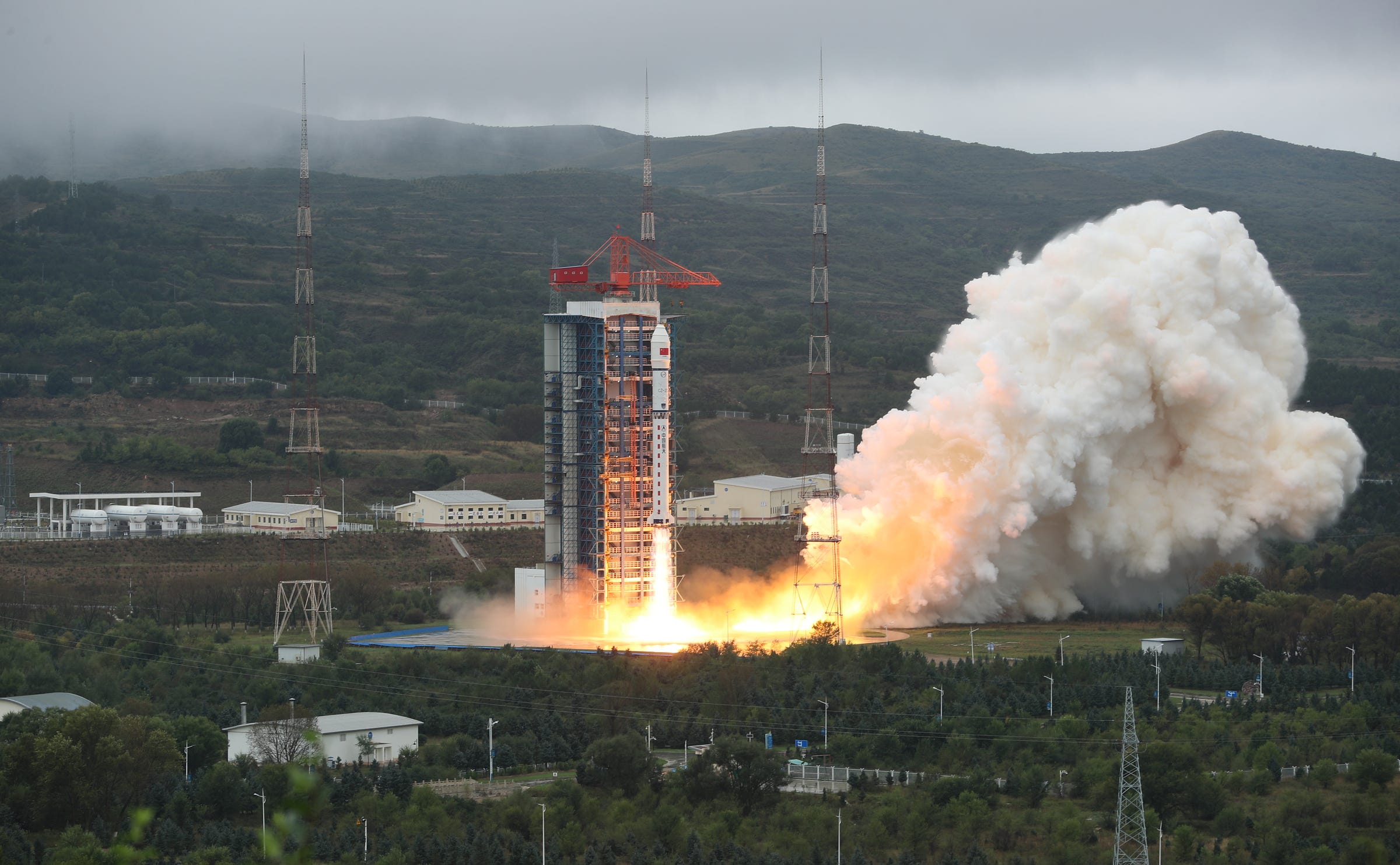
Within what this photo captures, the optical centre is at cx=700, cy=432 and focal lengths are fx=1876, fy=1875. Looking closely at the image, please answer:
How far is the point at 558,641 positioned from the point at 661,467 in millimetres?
6728

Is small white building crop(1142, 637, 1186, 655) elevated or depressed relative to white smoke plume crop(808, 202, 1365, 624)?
depressed

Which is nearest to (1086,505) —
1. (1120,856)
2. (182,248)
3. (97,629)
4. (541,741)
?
(541,741)

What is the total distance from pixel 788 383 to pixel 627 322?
2074 inches

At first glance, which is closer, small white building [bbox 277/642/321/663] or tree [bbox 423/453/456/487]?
small white building [bbox 277/642/321/663]

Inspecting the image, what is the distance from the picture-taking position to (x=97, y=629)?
6238cm

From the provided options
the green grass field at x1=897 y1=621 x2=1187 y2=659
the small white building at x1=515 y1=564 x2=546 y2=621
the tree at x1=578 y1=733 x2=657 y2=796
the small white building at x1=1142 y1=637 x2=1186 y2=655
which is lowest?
the tree at x1=578 y1=733 x2=657 y2=796

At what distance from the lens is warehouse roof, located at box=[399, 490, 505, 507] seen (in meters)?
82.9

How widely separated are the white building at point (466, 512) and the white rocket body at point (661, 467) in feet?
68.7

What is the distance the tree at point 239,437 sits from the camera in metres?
95.1

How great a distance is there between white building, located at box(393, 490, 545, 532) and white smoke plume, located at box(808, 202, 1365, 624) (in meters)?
22.1

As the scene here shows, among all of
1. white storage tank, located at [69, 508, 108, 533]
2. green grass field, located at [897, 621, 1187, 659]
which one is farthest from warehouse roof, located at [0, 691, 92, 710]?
white storage tank, located at [69, 508, 108, 533]

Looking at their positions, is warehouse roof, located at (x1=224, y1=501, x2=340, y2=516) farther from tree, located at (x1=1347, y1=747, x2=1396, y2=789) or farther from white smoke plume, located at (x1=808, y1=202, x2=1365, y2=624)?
tree, located at (x1=1347, y1=747, x2=1396, y2=789)

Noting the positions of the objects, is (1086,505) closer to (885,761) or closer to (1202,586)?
(1202,586)

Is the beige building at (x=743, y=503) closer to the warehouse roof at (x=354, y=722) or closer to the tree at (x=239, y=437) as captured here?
the tree at (x=239, y=437)
